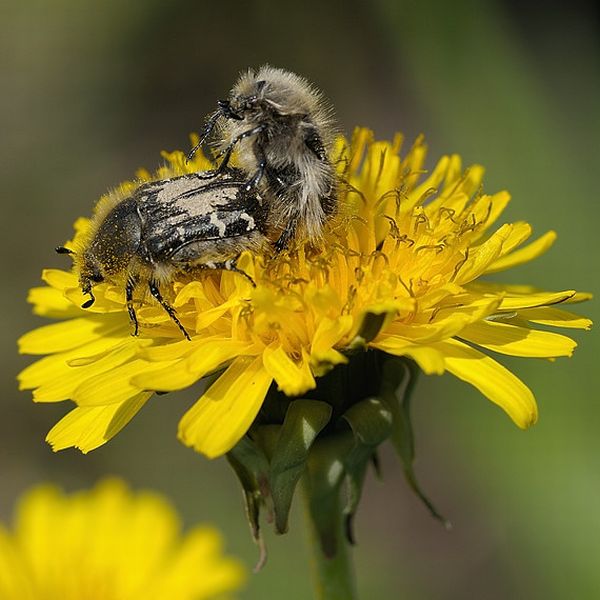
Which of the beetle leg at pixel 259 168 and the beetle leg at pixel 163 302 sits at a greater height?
the beetle leg at pixel 259 168

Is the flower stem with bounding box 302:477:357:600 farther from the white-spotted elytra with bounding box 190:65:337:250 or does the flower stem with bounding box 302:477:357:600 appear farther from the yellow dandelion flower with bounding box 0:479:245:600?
the yellow dandelion flower with bounding box 0:479:245:600

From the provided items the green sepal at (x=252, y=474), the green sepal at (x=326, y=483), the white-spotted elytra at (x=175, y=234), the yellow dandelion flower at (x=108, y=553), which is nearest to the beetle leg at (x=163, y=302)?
the white-spotted elytra at (x=175, y=234)

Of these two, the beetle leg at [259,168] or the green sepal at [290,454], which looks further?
the beetle leg at [259,168]

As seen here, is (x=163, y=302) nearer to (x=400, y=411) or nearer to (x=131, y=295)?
(x=131, y=295)

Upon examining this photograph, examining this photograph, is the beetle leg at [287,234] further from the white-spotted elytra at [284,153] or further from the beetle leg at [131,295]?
the beetle leg at [131,295]

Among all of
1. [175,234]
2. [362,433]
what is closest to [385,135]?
[175,234]

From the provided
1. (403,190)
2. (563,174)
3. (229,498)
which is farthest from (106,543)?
(563,174)
